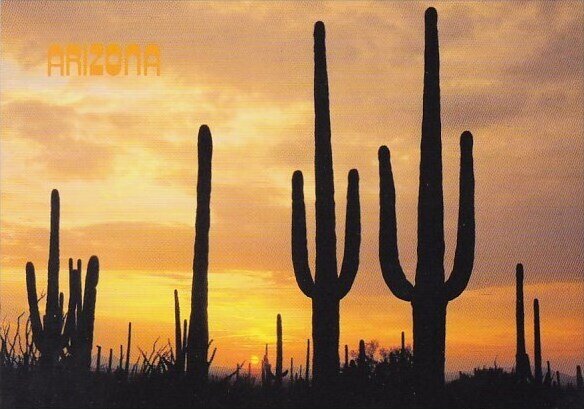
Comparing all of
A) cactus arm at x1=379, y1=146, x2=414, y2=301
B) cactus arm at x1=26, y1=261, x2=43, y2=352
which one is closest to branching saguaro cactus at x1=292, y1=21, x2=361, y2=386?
cactus arm at x1=379, y1=146, x2=414, y2=301

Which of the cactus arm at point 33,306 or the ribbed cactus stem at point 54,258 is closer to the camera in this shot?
the cactus arm at point 33,306

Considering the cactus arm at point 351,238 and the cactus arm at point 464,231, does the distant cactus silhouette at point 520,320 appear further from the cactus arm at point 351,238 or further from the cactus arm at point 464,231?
the cactus arm at point 351,238

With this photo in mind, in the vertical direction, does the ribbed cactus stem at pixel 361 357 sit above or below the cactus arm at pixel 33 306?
below

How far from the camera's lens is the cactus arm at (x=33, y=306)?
57.5 ft

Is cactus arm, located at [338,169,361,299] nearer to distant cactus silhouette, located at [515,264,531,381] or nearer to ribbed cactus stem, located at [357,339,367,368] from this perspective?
ribbed cactus stem, located at [357,339,367,368]

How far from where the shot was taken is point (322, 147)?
15648 millimetres

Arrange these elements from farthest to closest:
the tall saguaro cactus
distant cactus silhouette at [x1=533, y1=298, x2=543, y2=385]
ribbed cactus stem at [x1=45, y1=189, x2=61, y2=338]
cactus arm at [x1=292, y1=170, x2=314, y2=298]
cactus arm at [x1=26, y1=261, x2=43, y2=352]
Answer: distant cactus silhouette at [x1=533, y1=298, x2=543, y2=385], ribbed cactus stem at [x1=45, y1=189, x2=61, y2=338], cactus arm at [x1=26, y1=261, x2=43, y2=352], cactus arm at [x1=292, y1=170, x2=314, y2=298], the tall saguaro cactus

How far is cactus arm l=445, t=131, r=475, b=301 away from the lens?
46.7ft

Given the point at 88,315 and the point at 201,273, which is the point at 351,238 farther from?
the point at 88,315

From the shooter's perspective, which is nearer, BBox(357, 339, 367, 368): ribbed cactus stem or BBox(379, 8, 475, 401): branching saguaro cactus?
BBox(379, 8, 475, 401): branching saguaro cactus

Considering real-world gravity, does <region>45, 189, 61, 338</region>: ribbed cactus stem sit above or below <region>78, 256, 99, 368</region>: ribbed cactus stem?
above

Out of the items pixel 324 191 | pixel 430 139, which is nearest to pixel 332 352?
A: pixel 324 191

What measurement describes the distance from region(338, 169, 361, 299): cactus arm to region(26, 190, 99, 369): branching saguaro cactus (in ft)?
14.4

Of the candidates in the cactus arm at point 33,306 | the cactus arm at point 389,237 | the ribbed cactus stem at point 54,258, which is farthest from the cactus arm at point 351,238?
the cactus arm at point 33,306
